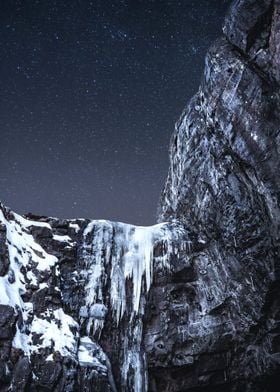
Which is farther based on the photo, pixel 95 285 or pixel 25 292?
pixel 95 285

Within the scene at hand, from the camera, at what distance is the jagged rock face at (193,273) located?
10.0 metres

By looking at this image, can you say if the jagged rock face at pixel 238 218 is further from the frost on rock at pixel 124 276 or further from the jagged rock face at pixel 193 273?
the frost on rock at pixel 124 276

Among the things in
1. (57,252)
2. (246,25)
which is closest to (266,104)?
(246,25)

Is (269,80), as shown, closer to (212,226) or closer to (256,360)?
Answer: (212,226)

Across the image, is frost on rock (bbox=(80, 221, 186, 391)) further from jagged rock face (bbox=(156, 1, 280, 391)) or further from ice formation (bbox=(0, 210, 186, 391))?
jagged rock face (bbox=(156, 1, 280, 391))

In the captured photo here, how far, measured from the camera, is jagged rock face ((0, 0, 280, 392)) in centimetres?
1004

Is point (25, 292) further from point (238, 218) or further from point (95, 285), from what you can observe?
point (238, 218)

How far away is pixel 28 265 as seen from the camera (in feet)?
35.6

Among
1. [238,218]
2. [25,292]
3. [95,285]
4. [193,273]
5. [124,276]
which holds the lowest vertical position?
[25,292]

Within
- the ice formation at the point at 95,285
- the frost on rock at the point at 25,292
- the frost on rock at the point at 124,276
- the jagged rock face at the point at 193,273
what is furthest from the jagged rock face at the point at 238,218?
the frost on rock at the point at 25,292

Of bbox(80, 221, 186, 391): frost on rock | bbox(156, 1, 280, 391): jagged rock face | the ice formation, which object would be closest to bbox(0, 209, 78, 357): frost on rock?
the ice formation

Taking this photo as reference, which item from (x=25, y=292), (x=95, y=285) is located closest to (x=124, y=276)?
(x=95, y=285)

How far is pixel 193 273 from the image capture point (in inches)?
523

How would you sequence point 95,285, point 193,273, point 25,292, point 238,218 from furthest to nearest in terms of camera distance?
point 193,273 → point 238,218 → point 95,285 → point 25,292
